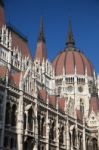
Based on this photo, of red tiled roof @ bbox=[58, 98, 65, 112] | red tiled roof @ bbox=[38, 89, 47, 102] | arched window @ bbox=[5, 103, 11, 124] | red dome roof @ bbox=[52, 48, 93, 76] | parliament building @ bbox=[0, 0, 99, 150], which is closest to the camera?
arched window @ bbox=[5, 103, 11, 124]

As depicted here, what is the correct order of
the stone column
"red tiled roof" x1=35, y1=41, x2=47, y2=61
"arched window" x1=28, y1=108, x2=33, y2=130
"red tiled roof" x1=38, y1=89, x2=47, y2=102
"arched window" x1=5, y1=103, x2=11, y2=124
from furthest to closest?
"red tiled roof" x1=35, y1=41, x2=47, y2=61, "red tiled roof" x1=38, y1=89, x2=47, y2=102, "arched window" x1=28, y1=108, x2=33, y2=130, the stone column, "arched window" x1=5, y1=103, x2=11, y2=124

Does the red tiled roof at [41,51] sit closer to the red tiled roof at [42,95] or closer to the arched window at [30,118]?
the red tiled roof at [42,95]

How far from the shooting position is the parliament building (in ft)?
155

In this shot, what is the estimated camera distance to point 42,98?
186 ft

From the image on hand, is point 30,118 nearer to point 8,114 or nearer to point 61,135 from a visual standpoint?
point 8,114

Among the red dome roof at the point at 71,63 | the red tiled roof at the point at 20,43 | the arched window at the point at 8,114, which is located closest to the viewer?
the arched window at the point at 8,114

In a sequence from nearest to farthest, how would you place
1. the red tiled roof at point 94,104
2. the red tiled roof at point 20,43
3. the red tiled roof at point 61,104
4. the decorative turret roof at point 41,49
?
1. the red tiled roof at point 61,104
2. the red tiled roof at point 20,43
3. the decorative turret roof at point 41,49
4. the red tiled roof at point 94,104

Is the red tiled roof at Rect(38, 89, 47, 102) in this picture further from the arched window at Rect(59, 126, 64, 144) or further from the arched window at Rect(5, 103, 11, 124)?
the arched window at Rect(5, 103, 11, 124)

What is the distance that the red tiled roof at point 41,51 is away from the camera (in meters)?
79.3

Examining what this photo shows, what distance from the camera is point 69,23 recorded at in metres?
116

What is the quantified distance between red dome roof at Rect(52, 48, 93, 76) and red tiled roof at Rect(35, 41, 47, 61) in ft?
44.6

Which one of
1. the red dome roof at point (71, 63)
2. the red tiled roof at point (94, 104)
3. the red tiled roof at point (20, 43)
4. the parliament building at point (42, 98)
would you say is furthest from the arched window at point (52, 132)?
the red dome roof at point (71, 63)

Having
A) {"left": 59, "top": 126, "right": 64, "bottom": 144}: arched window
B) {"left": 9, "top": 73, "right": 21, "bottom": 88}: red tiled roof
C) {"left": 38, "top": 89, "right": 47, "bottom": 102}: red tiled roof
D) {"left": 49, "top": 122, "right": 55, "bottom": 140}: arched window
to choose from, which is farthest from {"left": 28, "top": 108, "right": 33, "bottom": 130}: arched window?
{"left": 59, "top": 126, "right": 64, "bottom": 144}: arched window

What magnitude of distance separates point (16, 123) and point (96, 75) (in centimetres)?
5529
